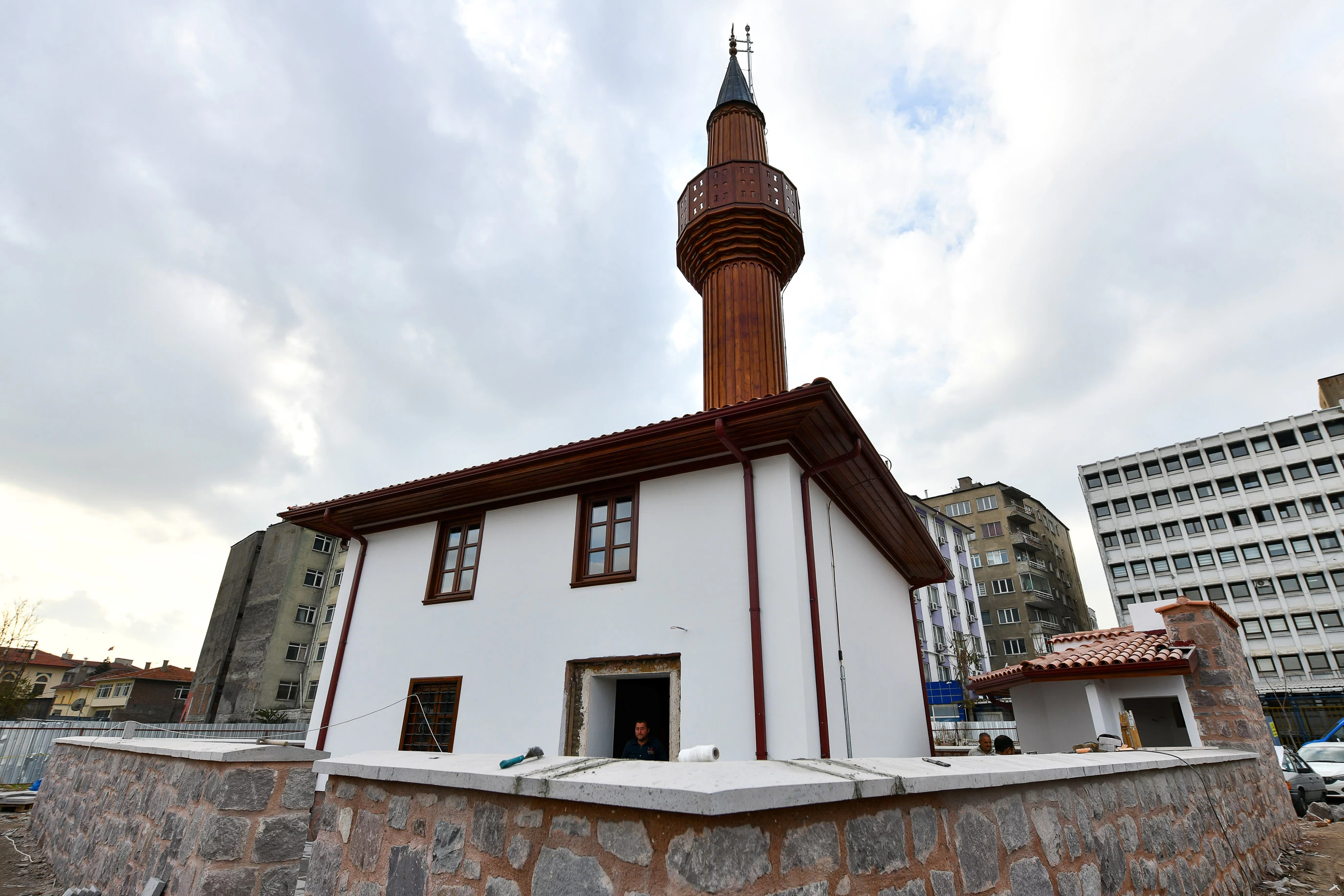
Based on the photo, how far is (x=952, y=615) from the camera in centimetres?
4338

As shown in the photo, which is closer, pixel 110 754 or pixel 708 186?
pixel 110 754

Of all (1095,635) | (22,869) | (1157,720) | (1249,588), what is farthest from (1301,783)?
(1249,588)

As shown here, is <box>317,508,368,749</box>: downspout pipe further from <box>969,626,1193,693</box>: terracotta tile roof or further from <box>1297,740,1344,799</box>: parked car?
<box>1297,740,1344,799</box>: parked car

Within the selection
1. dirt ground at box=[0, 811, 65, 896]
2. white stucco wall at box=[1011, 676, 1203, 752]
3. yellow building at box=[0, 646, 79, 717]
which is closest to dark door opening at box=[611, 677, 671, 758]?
dirt ground at box=[0, 811, 65, 896]

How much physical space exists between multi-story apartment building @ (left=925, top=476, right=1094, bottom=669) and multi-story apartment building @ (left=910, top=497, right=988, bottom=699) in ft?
3.22

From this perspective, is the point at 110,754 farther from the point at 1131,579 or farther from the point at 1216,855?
the point at 1131,579

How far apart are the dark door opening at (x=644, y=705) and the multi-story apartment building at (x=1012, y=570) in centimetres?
A: 4218

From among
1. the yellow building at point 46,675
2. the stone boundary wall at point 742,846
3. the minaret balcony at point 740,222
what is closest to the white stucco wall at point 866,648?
the stone boundary wall at point 742,846

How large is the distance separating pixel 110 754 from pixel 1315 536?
173ft

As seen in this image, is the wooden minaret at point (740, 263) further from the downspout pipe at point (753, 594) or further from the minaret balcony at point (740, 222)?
the downspout pipe at point (753, 594)

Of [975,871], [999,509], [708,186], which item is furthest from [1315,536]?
[975,871]

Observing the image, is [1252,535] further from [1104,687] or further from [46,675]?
[46,675]

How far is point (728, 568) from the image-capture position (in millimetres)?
6676

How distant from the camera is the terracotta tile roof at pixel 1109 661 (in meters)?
8.62
